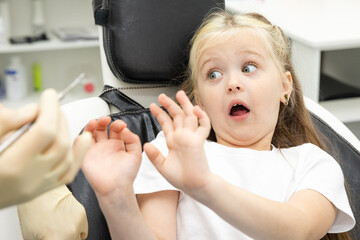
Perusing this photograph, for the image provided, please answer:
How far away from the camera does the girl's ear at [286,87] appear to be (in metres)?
1.22

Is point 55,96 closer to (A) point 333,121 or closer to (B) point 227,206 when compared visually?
(B) point 227,206

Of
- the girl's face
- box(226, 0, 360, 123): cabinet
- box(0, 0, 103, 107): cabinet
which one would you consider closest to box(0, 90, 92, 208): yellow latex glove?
the girl's face

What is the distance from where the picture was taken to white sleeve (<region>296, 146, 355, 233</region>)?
1038 mm

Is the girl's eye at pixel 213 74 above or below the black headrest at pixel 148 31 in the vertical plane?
below

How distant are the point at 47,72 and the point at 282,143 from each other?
6.81 ft

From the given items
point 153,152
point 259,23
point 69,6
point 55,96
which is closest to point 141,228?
point 153,152

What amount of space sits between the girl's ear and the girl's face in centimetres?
5

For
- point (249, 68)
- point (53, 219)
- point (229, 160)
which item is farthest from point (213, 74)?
point (53, 219)

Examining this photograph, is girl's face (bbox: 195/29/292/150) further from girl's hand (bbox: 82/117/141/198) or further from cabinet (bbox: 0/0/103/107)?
cabinet (bbox: 0/0/103/107)

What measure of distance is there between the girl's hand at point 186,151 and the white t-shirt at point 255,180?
243 millimetres

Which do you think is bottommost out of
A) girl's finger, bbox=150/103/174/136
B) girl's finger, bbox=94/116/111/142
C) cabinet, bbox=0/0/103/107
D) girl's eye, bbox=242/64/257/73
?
cabinet, bbox=0/0/103/107

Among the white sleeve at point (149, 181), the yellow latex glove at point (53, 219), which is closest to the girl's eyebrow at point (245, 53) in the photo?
the white sleeve at point (149, 181)

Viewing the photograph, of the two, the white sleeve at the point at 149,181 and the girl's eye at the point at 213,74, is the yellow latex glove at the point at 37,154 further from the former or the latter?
the girl's eye at the point at 213,74

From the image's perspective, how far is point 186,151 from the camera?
2.55ft
